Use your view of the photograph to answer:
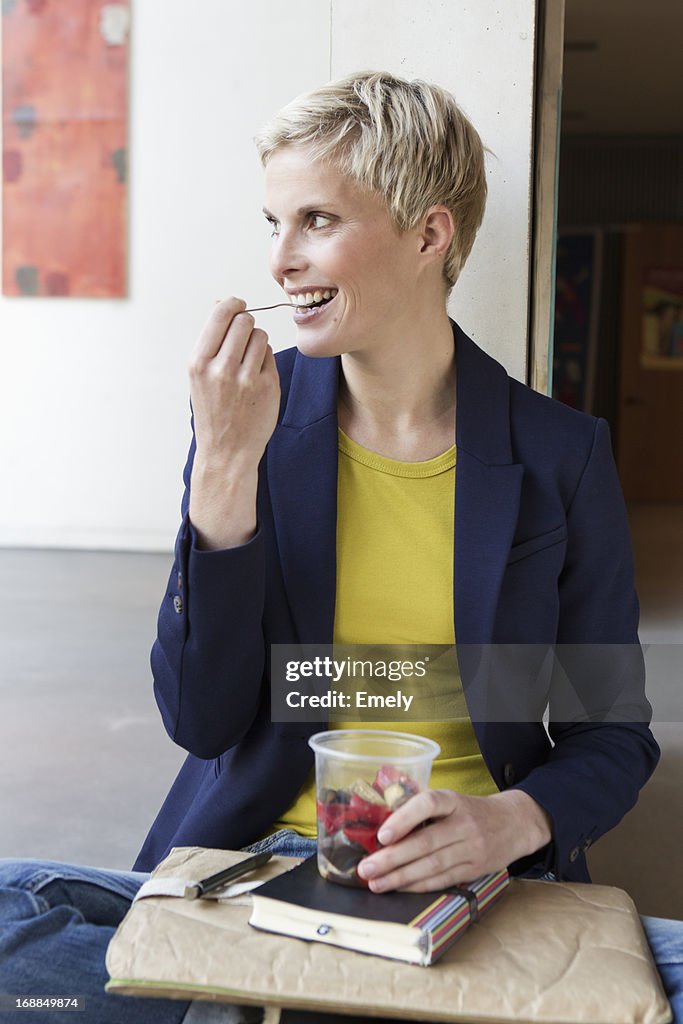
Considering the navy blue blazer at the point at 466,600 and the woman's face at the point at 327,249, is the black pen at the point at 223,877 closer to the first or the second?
the navy blue blazer at the point at 466,600

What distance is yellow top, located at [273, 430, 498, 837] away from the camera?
4.18 feet

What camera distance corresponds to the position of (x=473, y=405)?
135 centimetres

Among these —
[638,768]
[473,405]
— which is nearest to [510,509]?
[473,405]

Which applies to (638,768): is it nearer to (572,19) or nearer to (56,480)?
(56,480)

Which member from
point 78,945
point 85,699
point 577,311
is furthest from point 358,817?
point 577,311

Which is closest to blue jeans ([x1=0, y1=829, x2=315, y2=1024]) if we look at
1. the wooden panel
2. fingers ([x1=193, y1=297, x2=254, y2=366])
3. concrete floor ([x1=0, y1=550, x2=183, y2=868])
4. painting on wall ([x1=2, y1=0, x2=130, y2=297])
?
fingers ([x1=193, y1=297, x2=254, y2=366])

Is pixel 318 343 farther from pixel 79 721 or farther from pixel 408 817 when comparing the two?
pixel 79 721

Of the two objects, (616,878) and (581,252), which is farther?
(581,252)

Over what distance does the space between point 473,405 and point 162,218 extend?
5438mm

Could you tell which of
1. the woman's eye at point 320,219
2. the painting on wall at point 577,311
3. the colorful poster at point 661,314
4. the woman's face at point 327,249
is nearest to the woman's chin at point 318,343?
the woman's face at point 327,249

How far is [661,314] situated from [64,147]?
6.21 metres

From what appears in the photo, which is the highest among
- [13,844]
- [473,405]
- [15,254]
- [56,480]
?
[15,254]

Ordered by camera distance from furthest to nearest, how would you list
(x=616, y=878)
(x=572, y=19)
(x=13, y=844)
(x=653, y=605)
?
1. (x=572, y=19)
2. (x=653, y=605)
3. (x=13, y=844)
4. (x=616, y=878)

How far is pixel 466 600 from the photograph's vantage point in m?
1.27
